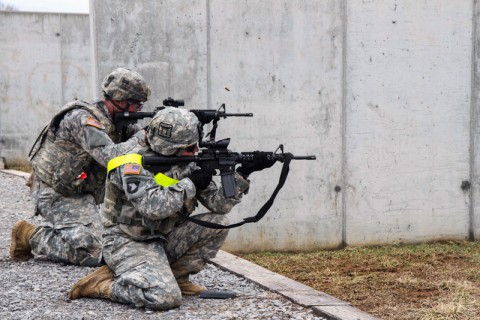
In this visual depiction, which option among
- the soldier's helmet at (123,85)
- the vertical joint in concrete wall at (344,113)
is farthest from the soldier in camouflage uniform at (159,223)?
the vertical joint in concrete wall at (344,113)

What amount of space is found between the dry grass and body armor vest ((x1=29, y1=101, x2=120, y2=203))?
1666 mm

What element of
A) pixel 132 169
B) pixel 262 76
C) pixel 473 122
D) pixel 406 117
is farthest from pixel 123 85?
pixel 473 122

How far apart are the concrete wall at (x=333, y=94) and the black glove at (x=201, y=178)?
2.48 metres

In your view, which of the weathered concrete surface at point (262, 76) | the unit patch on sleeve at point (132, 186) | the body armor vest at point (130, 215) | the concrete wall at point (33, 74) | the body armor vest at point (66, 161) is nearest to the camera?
the unit patch on sleeve at point (132, 186)

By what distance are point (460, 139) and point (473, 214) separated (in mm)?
722

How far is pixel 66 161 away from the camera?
5.91 meters

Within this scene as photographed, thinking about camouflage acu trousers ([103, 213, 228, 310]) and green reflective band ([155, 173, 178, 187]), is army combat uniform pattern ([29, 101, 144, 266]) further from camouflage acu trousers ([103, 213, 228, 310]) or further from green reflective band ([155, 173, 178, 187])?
green reflective band ([155, 173, 178, 187])

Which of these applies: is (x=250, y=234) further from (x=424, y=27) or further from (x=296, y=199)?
(x=424, y=27)

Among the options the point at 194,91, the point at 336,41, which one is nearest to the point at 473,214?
the point at 336,41

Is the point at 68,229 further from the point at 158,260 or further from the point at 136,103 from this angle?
the point at 158,260

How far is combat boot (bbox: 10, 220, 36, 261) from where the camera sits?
5941 mm

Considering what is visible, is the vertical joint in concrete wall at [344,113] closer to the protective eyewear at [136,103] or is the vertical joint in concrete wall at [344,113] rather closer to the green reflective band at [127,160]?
the protective eyewear at [136,103]

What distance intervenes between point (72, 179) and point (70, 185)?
51mm

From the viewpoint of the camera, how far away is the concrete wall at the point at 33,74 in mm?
15008
